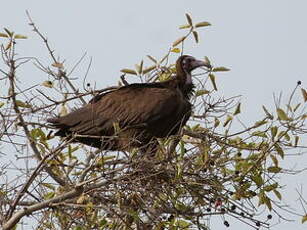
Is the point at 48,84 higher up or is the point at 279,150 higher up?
the point at 48,84

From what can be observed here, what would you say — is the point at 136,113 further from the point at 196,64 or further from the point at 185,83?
the point at 196,64

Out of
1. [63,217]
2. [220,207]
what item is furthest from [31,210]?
[220,207]

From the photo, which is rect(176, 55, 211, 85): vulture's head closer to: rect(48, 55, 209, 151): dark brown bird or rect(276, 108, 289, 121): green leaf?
rect(48, 55, 209, 151): dark brown bird

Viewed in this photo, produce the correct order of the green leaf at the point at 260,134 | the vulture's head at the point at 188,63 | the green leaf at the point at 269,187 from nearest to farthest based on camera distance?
1. the green leaf at the point at 269,187
2. the green leaf at the point at 260,134
3. the vulture's head at the point at 188,63

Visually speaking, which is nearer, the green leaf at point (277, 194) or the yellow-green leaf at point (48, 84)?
the green leaf at point (277, 194)

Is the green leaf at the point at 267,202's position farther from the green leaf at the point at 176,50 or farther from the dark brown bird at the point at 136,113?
the green leaf at the point at 176,50

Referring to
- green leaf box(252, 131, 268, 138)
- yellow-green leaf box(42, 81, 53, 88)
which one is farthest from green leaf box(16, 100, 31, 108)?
green leaf box(252, 131, 268, 138)

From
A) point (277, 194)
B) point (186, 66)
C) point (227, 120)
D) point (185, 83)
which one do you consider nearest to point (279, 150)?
point (277, 194)

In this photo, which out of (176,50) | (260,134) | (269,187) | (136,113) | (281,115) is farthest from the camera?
(136,113)

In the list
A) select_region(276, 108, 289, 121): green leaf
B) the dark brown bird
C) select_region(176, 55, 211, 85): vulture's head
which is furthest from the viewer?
select_region(176, 55, 211, 85): vulture's head

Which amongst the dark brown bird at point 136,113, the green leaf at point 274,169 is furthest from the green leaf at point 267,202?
the dark brown bird at point 136,113

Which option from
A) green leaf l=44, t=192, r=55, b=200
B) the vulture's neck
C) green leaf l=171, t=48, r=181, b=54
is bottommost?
green leaf l=44, t=192, r=55, b=200

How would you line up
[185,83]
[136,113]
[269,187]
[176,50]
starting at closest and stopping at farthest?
[269,187], [176,50], [136,113], [185,83]

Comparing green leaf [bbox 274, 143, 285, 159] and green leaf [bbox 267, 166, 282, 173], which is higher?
green leaf [bbox 274, 143, 285, 159]
